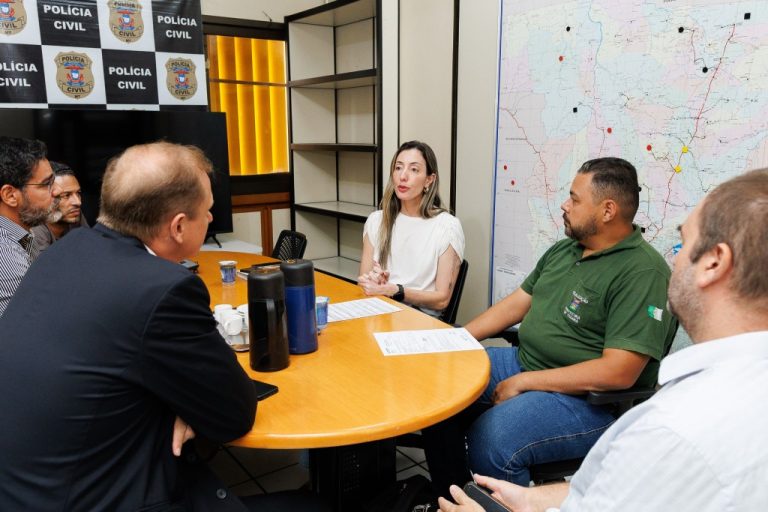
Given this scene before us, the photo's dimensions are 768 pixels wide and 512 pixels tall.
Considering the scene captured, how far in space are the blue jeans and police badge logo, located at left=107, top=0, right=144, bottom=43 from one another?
323cm

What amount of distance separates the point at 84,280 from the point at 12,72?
9.23ft

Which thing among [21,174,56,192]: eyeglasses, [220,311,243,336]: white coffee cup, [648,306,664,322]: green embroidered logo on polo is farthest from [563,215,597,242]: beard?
[21,174,56,192]: eyeglasses

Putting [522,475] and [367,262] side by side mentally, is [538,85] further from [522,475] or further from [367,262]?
[522,475]

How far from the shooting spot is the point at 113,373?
1021mm

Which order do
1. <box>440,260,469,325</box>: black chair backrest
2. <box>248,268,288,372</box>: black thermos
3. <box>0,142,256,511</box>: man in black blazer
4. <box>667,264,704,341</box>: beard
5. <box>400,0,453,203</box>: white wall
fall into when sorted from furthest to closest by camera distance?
<box>400,0,453,203</box>: white wall, <box>440,260,469,325</box>: black chair backrest, <box>248,268,288,372</box>: black thermos, <box>0,142,256,511</box>: man in black blazer, <box>667,264,704,341</box>: beard

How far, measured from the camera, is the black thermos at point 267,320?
4.62 feet

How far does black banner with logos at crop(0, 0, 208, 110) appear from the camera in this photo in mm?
3131

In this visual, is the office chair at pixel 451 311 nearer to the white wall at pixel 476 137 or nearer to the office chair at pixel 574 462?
the white wall at pixel 476 137

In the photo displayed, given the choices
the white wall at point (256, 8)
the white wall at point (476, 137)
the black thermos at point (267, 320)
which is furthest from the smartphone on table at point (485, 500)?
the white wall at point (256, 8)

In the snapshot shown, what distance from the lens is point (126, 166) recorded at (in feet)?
3.86

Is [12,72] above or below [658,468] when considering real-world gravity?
above

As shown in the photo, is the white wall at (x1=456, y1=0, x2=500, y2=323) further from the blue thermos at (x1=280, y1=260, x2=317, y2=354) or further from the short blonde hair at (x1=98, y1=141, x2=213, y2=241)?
the short blonde hair at (x1=98, y1=141, x2=213, y2=241)

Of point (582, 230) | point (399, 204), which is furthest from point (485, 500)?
point (399, 204)

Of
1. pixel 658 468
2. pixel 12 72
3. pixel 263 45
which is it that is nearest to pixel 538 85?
pixel 658 468
